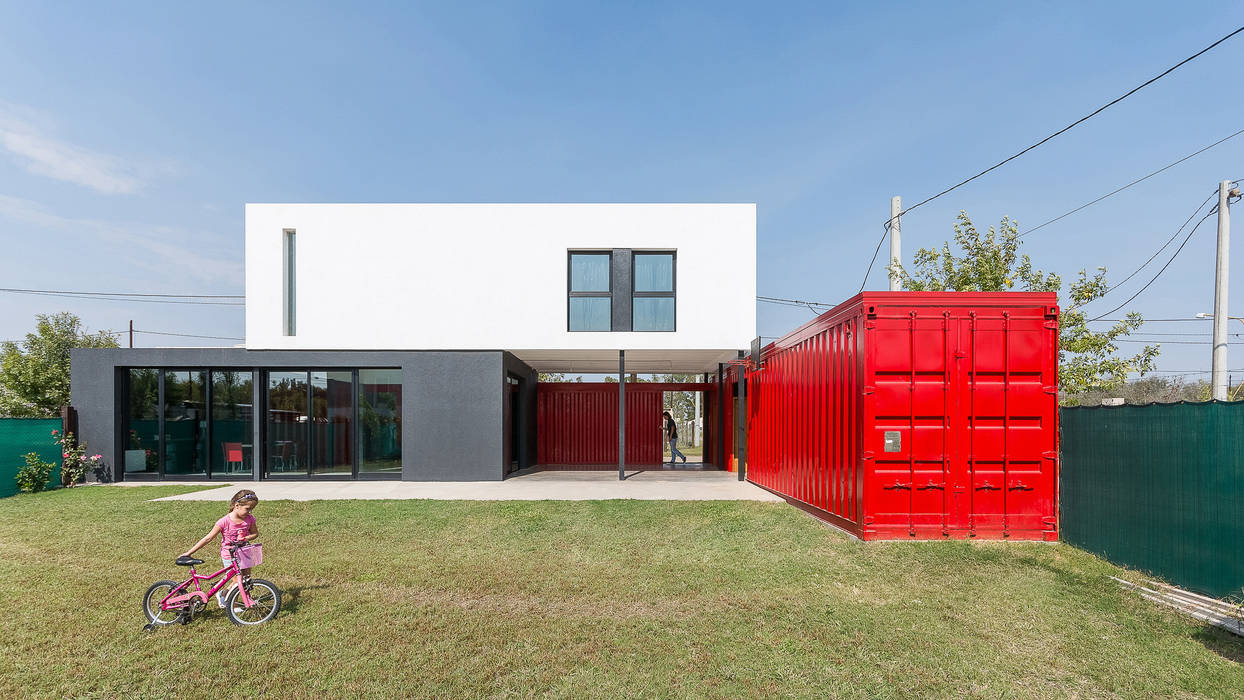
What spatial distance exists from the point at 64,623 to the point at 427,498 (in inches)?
245

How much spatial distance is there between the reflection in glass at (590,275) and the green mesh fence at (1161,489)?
8688mm

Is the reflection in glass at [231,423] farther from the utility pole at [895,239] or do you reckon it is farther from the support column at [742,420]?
the utility pole at [895,239]

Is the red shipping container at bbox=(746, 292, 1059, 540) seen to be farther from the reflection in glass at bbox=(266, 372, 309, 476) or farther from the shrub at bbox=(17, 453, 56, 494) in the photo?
the shrub at bbox=(17, 453, 56, 494)

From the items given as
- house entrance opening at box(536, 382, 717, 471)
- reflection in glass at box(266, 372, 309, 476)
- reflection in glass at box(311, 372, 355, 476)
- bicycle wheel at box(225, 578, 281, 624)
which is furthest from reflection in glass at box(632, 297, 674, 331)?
bicycle wheel at box(225, 578, 281, 624)

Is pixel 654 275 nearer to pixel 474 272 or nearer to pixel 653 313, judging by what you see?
pixel 653 313

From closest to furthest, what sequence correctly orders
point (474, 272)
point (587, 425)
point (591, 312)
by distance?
point (474, 272) < point (591, 312) < point (587, 425)

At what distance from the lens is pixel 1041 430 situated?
6.84 metres

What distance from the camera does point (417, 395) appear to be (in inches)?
521

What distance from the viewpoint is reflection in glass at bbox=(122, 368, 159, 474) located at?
13695 mm

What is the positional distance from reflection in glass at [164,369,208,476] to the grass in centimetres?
591

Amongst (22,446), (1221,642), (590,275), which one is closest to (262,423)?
(22,446)

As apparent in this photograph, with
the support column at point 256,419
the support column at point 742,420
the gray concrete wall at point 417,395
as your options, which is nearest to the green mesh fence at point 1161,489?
the support column at point 742,420

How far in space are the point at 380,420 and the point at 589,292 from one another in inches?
210

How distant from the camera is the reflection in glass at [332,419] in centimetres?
1352
